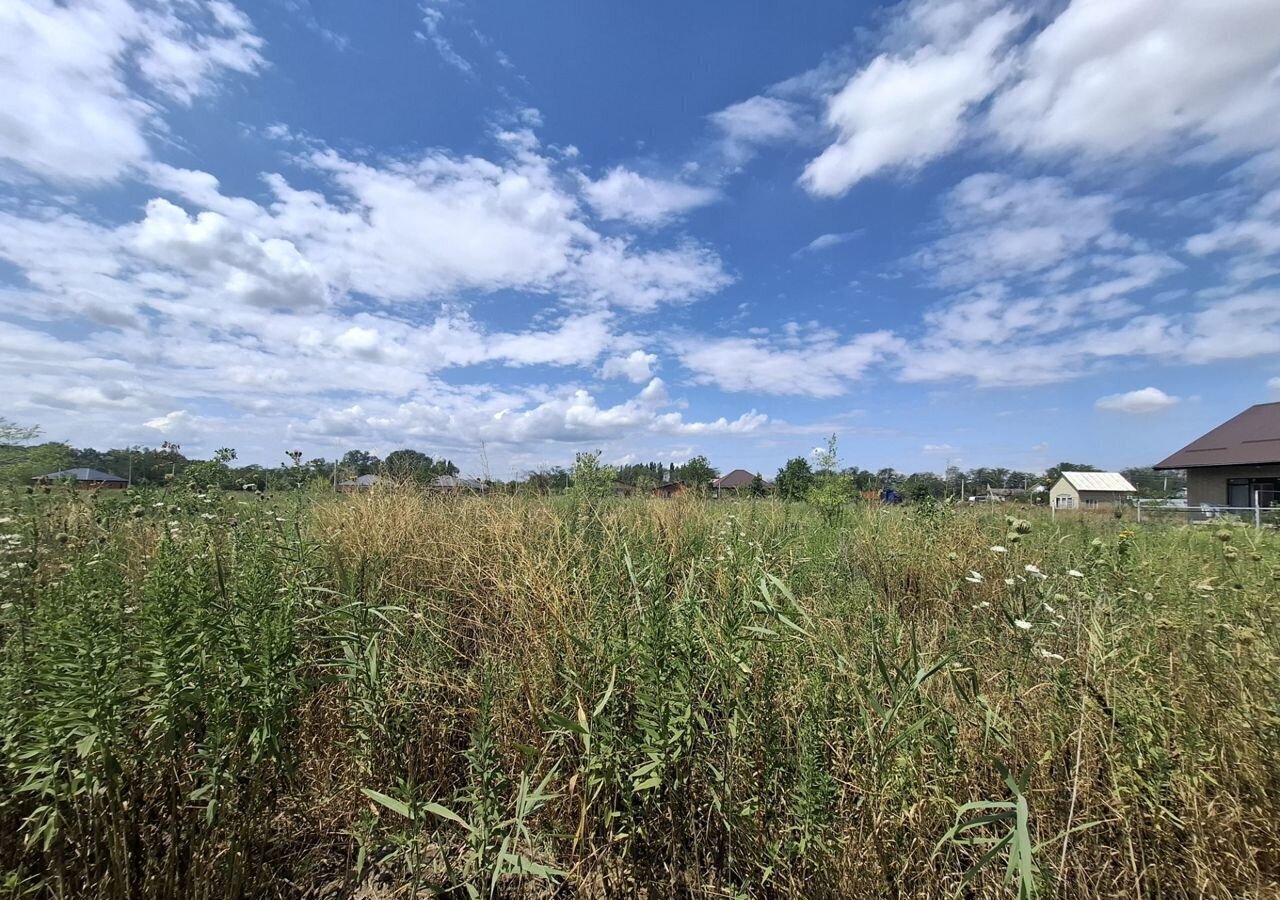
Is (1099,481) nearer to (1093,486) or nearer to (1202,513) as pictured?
(1093,486)

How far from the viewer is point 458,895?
1.75 m

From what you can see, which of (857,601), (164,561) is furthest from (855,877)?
(164,561)

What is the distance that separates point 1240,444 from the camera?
25.6 meters

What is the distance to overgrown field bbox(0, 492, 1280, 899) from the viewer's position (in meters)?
1.47

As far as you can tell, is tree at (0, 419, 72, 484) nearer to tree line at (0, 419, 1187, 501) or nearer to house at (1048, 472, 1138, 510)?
tree line at (0, 419, 1187, 501)

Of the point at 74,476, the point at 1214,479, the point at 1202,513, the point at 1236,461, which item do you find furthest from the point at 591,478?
the point at 1214,479

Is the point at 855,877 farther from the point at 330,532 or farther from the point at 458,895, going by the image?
the point at 330,532

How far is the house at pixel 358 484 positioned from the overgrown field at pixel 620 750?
2.82 meters

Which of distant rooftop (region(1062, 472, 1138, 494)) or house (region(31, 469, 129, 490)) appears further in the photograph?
distant rooftop (region(1062, 472, 1138, 494))

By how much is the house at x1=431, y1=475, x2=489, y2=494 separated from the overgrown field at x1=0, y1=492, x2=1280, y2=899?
9.88 feet

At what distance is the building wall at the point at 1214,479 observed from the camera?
78.8ft

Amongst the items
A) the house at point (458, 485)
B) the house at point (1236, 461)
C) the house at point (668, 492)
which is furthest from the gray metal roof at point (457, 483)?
the house at point (1236, 461)

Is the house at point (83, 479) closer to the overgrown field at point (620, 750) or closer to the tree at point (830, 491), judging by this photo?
the overgrown field at point (620, 750)

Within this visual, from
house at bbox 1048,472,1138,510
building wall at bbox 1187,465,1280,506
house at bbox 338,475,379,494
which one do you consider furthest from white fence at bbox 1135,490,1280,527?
house at bbox 1048,472,1138,510
